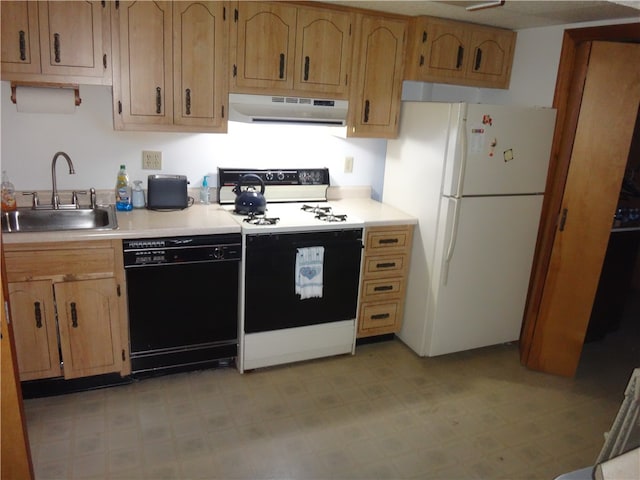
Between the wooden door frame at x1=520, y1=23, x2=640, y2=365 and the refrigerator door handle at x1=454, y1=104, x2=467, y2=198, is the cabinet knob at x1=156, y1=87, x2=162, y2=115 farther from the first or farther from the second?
the wooden door frame at x1=520, y1=23, x2=640, y2=365

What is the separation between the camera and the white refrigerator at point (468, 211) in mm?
→ 2924

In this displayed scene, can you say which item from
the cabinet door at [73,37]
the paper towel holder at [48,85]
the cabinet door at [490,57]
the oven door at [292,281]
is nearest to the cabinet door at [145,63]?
the cabinet door at [73,37]

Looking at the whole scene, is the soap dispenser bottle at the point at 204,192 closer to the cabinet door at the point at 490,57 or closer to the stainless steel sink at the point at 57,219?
the stainless steel sink at the point at 57,219

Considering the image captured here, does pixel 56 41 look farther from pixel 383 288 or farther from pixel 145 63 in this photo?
pixel 383 288

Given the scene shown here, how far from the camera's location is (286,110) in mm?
2965

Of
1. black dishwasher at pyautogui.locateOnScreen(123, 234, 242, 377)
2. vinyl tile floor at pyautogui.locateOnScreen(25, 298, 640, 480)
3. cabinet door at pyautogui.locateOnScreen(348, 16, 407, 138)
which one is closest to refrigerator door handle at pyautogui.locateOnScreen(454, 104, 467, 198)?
cabinet door at pyautogui.locateOnScreen(348, 16, 407, 138)

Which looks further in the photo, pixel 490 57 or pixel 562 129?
pixel 490 57

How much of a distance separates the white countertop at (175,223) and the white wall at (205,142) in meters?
0.32

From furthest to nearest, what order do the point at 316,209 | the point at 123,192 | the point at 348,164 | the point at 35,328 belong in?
the point at 348,164 < the point at 316,209 < the point at 123,192 < the point at 35,328

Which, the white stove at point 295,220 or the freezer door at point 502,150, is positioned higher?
the freezer door at point 502,150

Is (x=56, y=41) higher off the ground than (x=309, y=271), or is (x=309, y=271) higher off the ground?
(x=56, y=41)

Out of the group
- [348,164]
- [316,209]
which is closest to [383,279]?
[316,209]

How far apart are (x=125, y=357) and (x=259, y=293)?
0.80 m

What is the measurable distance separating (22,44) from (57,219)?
0.94 m
